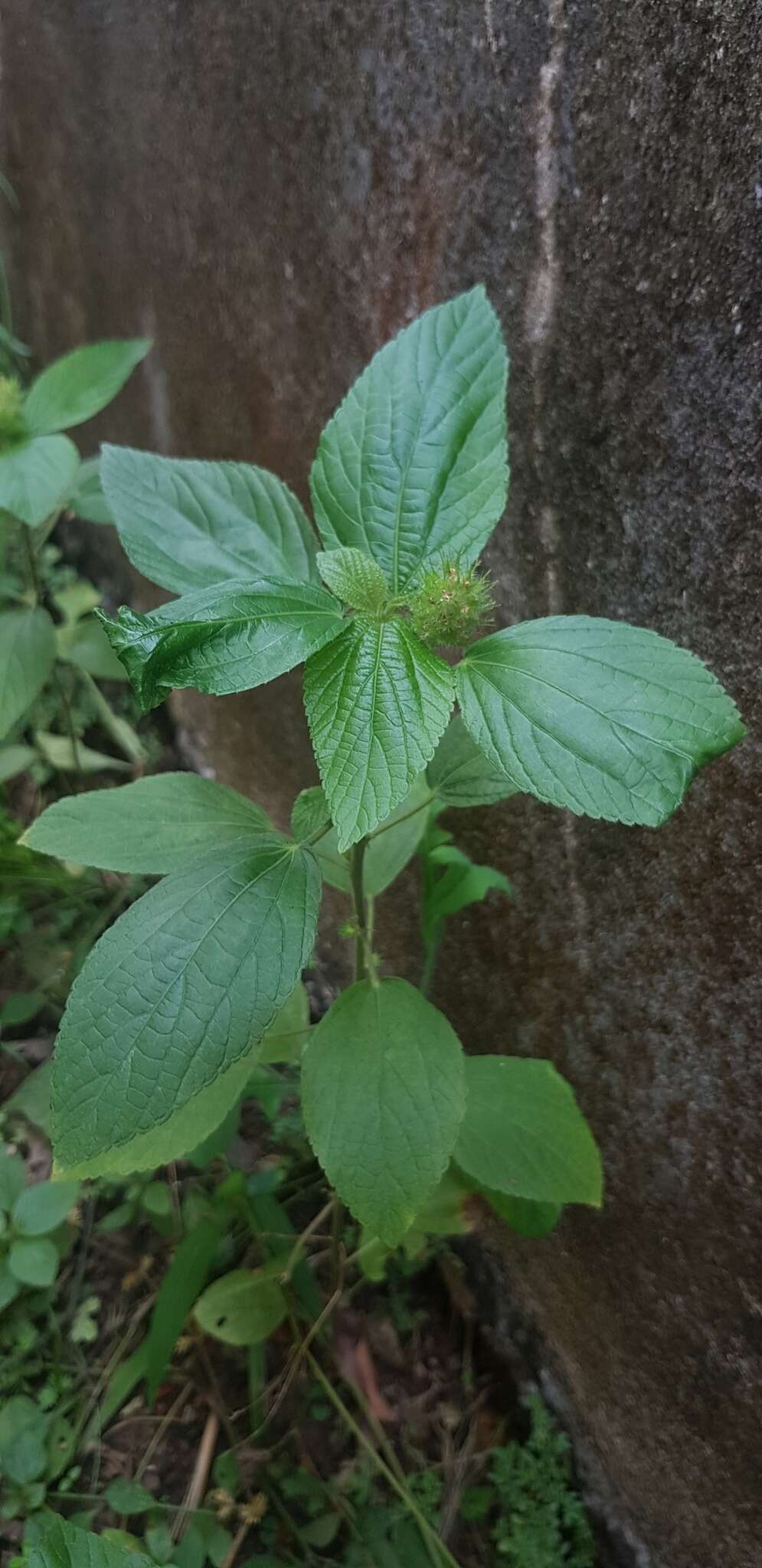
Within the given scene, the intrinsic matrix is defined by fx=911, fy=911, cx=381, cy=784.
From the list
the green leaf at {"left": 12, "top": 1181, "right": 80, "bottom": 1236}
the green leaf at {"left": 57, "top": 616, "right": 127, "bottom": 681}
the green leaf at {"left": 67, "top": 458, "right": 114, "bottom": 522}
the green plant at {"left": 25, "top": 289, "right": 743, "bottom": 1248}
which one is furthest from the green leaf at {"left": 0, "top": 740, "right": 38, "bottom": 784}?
the green plant at {"left": 25, "top": 289, "right": 743, "bottom": 1248}

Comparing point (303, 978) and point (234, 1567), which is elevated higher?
point (303, 978)

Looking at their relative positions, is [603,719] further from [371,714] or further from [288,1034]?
[288,1034]

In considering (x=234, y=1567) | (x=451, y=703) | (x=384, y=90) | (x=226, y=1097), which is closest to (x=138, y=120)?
(x=384, y=90)

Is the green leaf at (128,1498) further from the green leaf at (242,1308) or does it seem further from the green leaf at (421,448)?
the green leaf at (421,448)

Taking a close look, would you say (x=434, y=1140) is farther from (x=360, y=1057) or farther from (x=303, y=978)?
(x=303, y=978)

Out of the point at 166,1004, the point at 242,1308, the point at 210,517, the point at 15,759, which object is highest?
the point at 210,517

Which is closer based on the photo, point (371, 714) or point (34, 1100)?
point (371, 714)

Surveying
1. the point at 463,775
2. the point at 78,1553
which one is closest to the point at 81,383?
the point at 463,775
